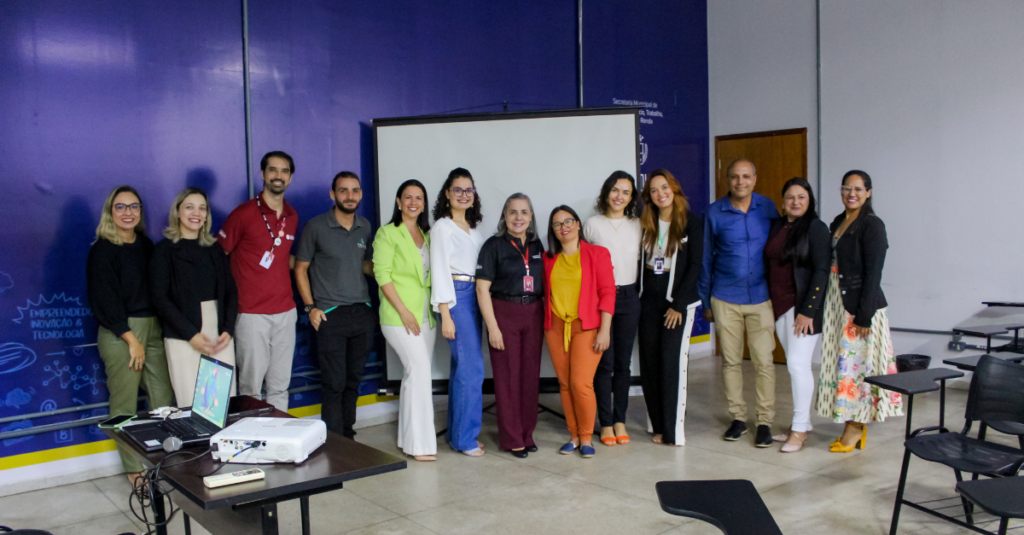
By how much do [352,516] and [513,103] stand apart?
3.49 meters

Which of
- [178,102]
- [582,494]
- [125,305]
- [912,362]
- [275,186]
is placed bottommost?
[582,494]

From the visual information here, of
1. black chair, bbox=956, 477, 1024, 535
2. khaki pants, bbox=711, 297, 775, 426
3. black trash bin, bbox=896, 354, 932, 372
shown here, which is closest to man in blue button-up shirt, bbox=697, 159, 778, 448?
khaki pants, bbox=711, 297, 775, 426

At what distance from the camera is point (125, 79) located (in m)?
4.02

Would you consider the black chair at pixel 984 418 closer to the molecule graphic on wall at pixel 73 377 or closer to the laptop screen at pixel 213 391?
the laptop screen at pixel 213 391

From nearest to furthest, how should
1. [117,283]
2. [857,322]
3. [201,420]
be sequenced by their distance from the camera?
1. [201,420]
2. [117,283]
3. [857,322]

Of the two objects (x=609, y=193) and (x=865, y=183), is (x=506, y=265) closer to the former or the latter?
(x=609, y=193)

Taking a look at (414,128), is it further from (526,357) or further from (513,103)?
(526,357)

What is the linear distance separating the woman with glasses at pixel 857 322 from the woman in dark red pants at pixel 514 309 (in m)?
1.71

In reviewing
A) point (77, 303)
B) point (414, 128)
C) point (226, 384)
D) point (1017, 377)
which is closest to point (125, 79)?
point (77, 303)

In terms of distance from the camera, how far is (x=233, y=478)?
190cm

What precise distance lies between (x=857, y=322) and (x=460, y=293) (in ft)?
7.36

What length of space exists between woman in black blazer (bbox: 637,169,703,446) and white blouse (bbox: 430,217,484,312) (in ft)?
3.50

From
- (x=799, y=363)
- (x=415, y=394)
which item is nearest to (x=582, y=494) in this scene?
(x=415, y=394)

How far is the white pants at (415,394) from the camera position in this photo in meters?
4.13
